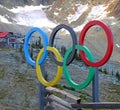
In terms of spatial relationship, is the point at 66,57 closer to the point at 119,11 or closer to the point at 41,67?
the point at 41,67

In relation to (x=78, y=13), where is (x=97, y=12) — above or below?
below

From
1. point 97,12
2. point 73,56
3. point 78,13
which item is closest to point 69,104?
point 73,56

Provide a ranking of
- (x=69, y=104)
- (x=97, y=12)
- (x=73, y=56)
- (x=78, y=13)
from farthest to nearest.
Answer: (x=78, y=13) → (x=97, y=12) → (x=73, y=56) → (x=69, y=104)

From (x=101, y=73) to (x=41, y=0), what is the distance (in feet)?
371

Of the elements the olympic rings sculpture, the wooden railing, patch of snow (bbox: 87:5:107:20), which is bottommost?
the wooden railing

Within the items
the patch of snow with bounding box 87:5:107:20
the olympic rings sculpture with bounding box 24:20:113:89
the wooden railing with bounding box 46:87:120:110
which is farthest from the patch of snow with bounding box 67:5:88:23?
the wooden railing with bounding box 46:87:120:110

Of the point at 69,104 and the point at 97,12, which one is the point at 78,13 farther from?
the point at 69,104

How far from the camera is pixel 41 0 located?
14262cm

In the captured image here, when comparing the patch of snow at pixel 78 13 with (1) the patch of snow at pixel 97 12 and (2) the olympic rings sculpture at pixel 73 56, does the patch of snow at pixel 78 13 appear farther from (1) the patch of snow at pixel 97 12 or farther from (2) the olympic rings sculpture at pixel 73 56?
(2) the olympic rings sculpture at pixel 73 56

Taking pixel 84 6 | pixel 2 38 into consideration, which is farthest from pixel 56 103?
pixel 84 6

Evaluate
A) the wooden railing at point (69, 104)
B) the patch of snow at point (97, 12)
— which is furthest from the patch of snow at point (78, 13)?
the wooden railing at point (69, 104)

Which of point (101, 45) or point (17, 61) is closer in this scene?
point (17, 61)

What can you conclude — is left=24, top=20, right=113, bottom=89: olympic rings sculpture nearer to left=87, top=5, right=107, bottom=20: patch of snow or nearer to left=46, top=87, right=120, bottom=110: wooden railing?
left=46, top=87, right=120, bottom=110: wooden railing

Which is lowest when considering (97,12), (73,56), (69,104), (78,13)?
(69,104)
